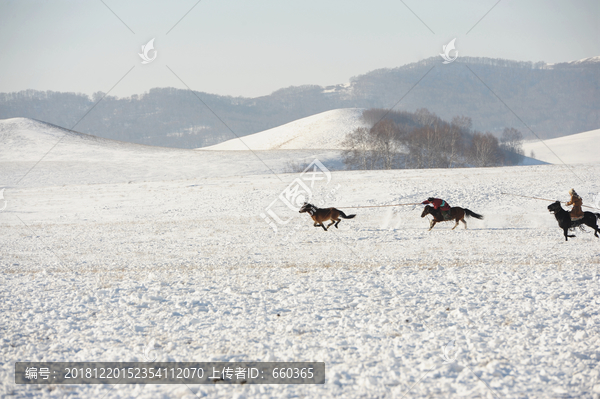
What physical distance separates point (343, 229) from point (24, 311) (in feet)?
37.4

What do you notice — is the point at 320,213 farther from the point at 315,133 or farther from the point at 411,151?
the point at 315,133

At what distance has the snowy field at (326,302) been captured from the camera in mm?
5240

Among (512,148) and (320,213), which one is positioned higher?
(512,148)

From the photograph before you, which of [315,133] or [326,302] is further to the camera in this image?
[315,133]

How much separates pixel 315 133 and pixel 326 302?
104 metres

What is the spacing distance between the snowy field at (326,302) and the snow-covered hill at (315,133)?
3198 inches

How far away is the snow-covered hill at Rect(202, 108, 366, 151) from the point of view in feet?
334

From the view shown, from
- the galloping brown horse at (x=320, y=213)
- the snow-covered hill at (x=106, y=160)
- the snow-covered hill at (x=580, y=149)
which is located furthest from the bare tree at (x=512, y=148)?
the galloping brown horse at (x=320, y=213)

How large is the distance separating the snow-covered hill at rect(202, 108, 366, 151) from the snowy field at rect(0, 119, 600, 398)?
81.2 metres

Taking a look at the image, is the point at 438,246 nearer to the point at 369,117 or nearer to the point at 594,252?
the point at 594,252

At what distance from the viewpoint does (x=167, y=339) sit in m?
6.41

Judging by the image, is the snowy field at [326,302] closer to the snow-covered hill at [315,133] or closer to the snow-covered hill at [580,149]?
the snow-covered hill at [315,133]

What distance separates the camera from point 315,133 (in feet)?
362

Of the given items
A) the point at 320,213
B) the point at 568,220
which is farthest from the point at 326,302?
the point at 568,220
